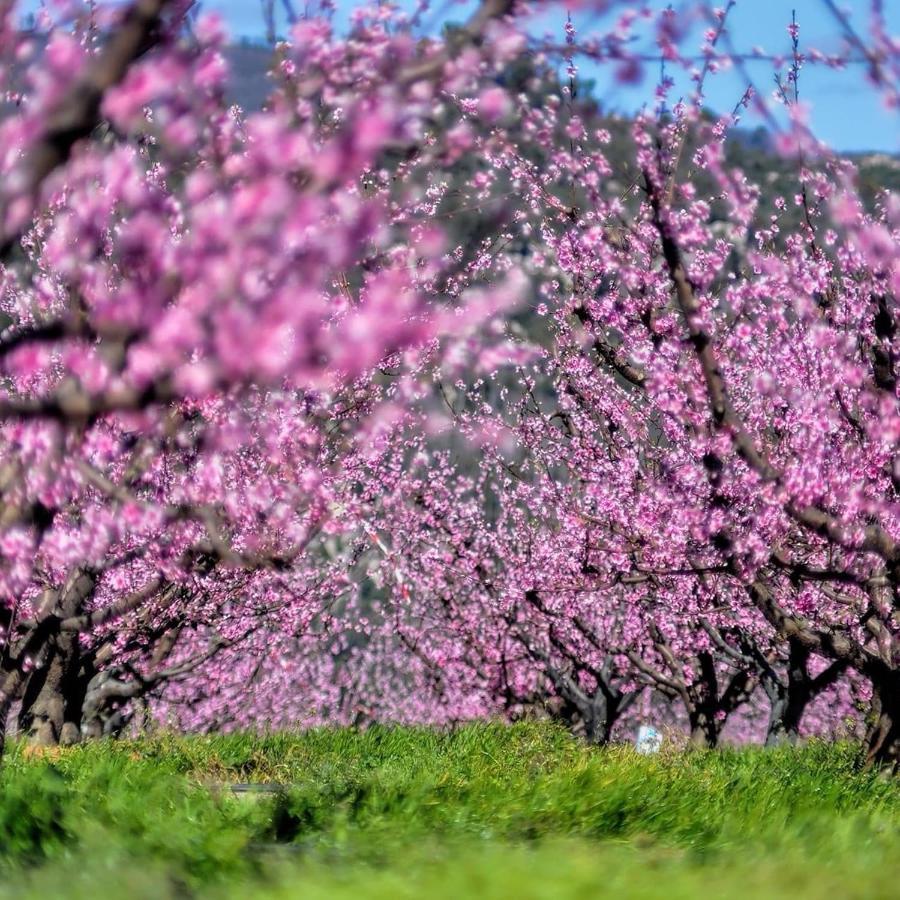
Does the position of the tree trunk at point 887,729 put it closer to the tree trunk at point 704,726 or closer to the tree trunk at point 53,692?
the tree trunk at point 704,726

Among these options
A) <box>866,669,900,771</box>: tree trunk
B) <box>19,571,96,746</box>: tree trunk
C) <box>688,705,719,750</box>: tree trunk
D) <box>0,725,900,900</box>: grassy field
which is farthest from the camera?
<box>688,705,719,750</box>: tree trunk

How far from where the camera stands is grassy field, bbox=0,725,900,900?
3.78m

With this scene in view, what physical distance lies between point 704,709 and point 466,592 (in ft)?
23.6

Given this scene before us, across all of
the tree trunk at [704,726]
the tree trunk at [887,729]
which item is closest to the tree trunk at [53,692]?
the tree trunk at [887,729]

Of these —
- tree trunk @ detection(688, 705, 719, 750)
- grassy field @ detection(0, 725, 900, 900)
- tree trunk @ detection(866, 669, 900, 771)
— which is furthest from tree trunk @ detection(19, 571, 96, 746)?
tree trunk @ detection(688, 705, 719, 750)

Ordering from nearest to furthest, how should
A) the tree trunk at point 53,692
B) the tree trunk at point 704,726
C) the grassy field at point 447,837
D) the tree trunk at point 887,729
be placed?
the grassy field at point 447,837, the tree trunk at point 887,729, the tree trunk at point 53,692, the tree trunk at point 704,726

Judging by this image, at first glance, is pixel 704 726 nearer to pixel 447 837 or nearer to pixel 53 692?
pixel 53 692

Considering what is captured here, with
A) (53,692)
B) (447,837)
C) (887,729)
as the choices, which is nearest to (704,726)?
(887,729)

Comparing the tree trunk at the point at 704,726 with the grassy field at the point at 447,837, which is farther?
the tree trunk at the point at 704,726

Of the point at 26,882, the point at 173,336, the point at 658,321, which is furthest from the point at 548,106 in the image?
the point at 26,882

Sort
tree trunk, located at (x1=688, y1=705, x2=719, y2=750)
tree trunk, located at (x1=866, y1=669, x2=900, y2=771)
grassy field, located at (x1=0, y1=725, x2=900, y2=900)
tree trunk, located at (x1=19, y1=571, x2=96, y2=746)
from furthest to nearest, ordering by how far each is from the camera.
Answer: tree trunk, located at (x1=688, y1=705, x2=719, y2=750) → tree trunk, located at (x1=19, y1=571, x2=96, y2=746) → tree trunk, located at (x1=866, y1=669, x2=900, y2=771) → grassy field, located at (x1=0, y1=725, x2=900, y2=900)

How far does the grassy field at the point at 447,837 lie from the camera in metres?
3.78

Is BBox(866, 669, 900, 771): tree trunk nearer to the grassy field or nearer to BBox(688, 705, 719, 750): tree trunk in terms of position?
the grassy field

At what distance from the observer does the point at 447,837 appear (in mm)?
4910
